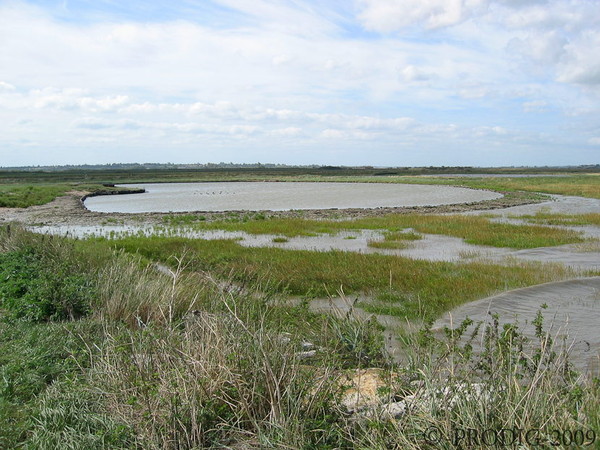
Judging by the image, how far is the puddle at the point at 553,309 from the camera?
349 inches

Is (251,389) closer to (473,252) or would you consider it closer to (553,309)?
(553,309)

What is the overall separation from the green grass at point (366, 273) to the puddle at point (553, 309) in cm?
46

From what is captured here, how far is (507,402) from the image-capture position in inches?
147

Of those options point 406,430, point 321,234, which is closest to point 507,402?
point 406,430

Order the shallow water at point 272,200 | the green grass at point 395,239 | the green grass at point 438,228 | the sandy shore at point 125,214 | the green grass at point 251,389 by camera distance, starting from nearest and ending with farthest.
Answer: the green grass at point 251,389 → the green grass at point 395,239 → the green grass at point 438,228 → the sandy shore at point 125,214 → the shallow water at point 272,200

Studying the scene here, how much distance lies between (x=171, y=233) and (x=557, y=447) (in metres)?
22.1

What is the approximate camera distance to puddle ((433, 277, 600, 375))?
8875 millimetres

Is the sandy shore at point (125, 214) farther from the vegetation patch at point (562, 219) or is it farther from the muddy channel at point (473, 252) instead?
the vegetation patch at point (562, 219)

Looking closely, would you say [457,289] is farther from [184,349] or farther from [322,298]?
[184,349]

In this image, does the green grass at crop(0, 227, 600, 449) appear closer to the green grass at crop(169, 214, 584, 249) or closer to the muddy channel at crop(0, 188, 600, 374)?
the muddy channel at crop(0, 188, 600, 374)

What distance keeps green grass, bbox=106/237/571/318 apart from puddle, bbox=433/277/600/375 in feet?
1.49

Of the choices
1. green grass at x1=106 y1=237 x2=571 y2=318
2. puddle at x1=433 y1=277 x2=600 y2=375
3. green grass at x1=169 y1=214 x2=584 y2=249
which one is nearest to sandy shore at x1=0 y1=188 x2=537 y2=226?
green grass at x1=169 y1=214 x2=584 y2=249

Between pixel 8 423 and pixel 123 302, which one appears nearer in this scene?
pixel 8 423

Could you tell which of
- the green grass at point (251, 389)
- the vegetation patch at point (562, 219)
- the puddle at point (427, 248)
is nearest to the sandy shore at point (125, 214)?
the puddle at point (427, 248)
